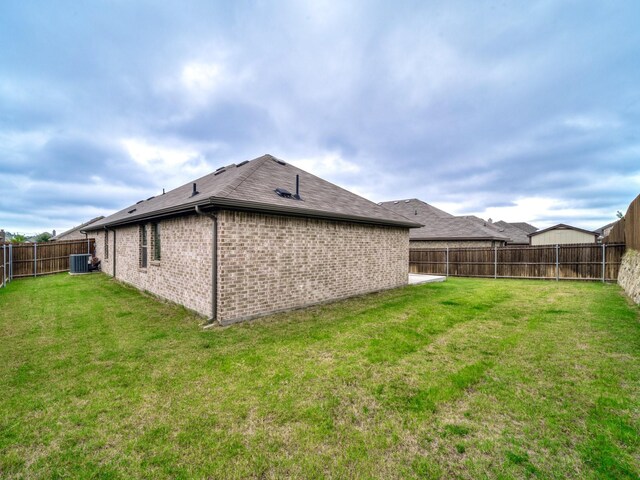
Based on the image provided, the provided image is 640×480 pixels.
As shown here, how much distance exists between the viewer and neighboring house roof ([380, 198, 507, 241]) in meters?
18.7

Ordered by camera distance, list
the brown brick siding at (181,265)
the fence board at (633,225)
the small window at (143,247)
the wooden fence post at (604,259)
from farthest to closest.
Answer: the wooden fence post at (604,259), the small window at (143,247), the fence board at (633,225), the brown brick siding at (181,265)

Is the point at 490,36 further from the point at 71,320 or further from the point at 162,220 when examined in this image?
the point at 71,320

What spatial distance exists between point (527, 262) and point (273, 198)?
15.2 meters

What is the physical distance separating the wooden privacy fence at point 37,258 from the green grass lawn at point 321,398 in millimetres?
10674

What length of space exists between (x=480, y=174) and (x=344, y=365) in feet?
70.7

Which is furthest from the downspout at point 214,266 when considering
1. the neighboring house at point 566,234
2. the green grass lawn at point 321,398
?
the neighboring house at point 566,234

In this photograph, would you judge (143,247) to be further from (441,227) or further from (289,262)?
(441,227)

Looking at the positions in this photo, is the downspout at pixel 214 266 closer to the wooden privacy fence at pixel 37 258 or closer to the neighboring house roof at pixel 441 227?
the neighboring house roof at pixel 441 227

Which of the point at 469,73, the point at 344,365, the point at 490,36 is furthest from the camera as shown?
the point at 469,73

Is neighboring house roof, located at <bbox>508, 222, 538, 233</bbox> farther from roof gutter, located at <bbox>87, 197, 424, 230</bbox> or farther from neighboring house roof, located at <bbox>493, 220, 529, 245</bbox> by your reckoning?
roof gutter, located at <bbox>87, 197, 424, 230</bbox>

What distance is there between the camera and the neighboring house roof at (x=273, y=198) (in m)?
6.39

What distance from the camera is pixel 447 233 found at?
19.4 m

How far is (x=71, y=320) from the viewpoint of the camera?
663 centimetres

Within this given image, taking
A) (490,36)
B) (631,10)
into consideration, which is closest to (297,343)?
(490,36)
